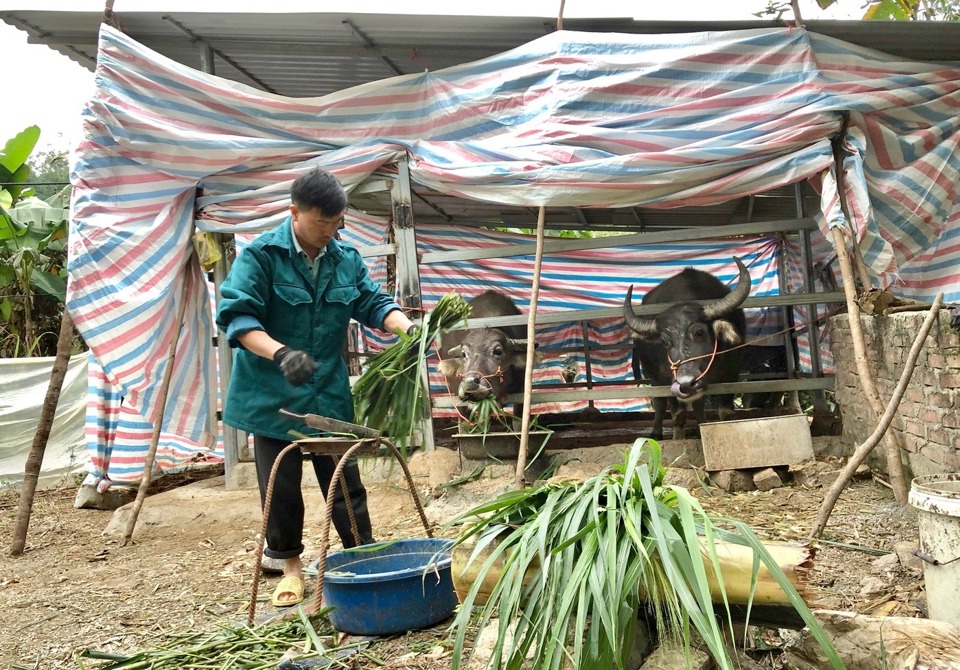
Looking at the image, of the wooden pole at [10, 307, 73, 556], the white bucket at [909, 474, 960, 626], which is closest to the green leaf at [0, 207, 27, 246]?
the wooden pole at [10, 307, 73, 556]

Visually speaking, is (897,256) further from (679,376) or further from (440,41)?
(440,41)

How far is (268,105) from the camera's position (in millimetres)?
5441

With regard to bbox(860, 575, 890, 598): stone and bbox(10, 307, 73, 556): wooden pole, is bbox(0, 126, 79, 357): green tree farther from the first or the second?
bbox(860, 575, 890, 598): stone

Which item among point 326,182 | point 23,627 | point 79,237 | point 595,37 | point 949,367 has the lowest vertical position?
point 23,627

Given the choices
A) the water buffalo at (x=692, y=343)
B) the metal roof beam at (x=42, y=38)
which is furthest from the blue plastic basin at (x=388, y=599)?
the metal roof beam at (x=42, y=38)

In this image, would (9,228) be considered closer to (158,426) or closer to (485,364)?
(158,426)

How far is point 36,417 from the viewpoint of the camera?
26.8 feet

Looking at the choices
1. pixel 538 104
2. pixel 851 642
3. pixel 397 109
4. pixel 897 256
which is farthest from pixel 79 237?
pixel 897 256

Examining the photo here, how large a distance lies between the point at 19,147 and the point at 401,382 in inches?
322

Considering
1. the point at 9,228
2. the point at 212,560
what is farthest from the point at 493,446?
the point at 9,228

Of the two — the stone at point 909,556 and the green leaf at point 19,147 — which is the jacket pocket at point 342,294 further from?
the green leaf at point 19,147

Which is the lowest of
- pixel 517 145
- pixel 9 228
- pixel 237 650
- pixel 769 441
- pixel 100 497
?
pixel 237 650

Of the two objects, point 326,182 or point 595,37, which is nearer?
point 326,182

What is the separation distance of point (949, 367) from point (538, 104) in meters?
2.86
